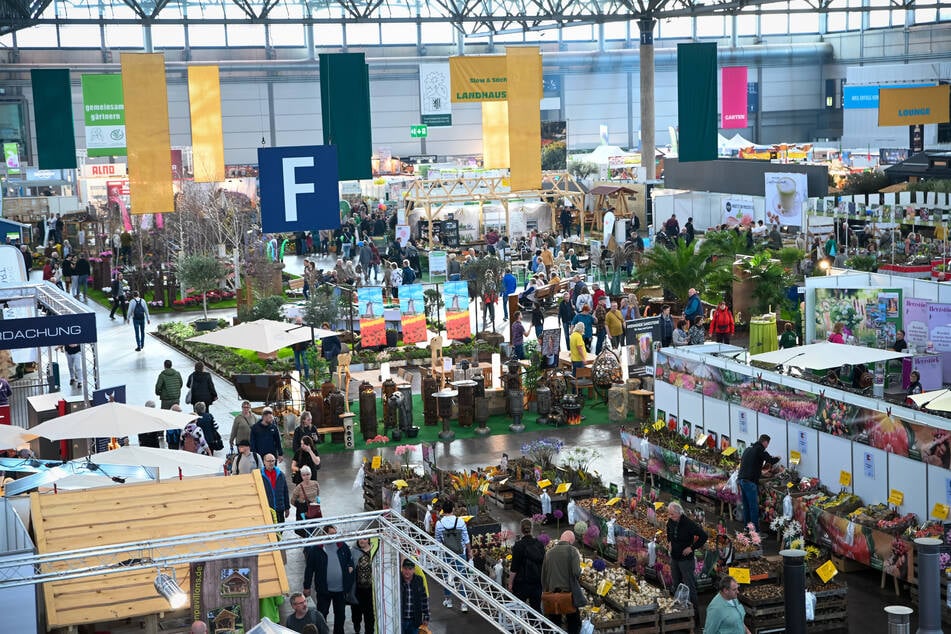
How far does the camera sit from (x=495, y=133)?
106 feet

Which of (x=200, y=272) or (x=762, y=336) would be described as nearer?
(x=762, y=336)

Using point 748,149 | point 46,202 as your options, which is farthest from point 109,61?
point 748,149

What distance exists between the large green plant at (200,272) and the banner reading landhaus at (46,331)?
39.4 feet

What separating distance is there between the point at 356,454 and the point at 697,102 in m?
10.6

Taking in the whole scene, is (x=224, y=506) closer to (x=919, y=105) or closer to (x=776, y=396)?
(x=776, y=396)

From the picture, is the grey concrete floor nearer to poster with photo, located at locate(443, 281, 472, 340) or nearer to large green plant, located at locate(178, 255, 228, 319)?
large green plant, located at locate(178, 255, 228, 319)

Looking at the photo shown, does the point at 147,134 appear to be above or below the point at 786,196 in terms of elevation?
above

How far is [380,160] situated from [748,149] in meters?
13.9

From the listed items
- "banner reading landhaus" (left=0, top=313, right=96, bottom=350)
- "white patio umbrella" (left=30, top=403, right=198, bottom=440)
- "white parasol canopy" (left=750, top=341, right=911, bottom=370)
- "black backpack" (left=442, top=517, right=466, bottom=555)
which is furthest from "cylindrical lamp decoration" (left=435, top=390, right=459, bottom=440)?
"black backpack" (left=442, top=517, right=466, bottom=555)

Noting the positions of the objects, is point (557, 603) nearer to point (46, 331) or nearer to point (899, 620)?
point (899, 620)

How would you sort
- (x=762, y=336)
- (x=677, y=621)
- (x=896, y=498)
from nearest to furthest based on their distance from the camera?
(x=677, y=621) < (x=896, y=498) < (x=762, y=336)

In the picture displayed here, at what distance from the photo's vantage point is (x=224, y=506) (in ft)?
33.1

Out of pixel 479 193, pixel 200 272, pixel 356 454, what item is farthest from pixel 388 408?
pixel 479 193

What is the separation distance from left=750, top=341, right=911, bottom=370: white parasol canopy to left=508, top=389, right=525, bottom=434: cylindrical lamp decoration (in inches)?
135
